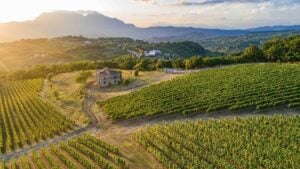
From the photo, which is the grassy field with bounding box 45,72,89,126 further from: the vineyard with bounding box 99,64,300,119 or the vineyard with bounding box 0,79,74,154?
the vineyard with bounding box 99,64,300,119

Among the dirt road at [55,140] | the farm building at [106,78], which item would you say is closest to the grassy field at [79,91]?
the dirt road at [55,140]

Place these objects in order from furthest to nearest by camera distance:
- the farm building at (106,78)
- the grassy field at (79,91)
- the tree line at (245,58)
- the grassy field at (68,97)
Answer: the tree line at (245,58)
the farm building at (106,78)
the grassy field at (79,91)
the grassy field at (68,97)

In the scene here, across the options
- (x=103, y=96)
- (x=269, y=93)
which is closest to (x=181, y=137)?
(x=269, y=93)

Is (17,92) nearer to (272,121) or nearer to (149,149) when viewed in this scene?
(149,149)

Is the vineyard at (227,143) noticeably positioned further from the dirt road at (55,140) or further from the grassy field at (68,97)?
the grassy field at (68,97)

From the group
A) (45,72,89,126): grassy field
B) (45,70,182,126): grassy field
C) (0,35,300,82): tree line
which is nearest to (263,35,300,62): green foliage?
(0,35,300,82): tree line

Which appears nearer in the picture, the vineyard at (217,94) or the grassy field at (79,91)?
the vineyard at (217,94)
